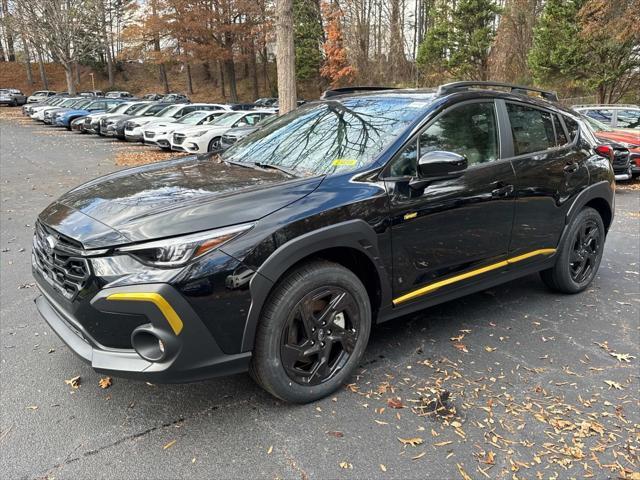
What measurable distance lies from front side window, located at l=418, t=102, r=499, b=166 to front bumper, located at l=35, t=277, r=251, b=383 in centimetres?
178

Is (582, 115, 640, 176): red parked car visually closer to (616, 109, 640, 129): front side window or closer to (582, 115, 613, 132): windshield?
(582, 115, 613, 132): windshield

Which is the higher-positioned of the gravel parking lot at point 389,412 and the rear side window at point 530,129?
the rear side window at point 530,129

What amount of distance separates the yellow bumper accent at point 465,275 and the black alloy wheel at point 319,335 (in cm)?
41

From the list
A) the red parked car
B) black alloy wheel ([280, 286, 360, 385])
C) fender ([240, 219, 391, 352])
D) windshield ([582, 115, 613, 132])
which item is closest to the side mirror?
fender ([240, 219, 391, 352])

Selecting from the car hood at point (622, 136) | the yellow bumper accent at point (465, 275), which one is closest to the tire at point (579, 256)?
the yellow bumper accent at point (465, 275)

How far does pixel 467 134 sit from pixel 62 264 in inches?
107

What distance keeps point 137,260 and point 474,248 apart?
7.49 ft

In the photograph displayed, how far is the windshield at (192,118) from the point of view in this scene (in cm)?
1662

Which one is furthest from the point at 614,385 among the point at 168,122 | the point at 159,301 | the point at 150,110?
the point at 150,110

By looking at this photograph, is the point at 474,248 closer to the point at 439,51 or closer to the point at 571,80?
the point at 571,80

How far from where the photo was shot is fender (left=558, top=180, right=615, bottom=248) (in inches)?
172

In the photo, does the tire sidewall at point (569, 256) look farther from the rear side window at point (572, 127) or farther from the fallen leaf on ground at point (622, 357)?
the fallen leaf on ground at point (622, 357)

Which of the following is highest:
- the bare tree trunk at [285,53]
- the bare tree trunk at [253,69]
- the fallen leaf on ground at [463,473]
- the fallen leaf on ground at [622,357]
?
the bare tree trunk at [253,69]

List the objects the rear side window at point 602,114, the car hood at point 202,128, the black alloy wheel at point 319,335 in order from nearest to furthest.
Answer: the black alloy wheel at point 319,335 → the rear side window at point 602,114 → the car hood at point 202,128
